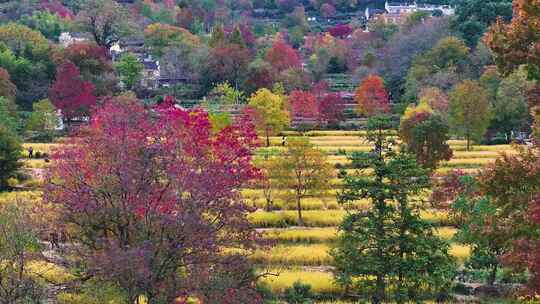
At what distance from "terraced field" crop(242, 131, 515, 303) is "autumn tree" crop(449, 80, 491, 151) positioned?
2.03 meters

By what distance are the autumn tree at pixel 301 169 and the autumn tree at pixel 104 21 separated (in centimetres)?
4476

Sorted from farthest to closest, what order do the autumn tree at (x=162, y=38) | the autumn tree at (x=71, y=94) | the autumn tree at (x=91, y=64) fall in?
the autumn tree at (x=162, y=38), the autumn tree at (x=91, y=64), the autumn tree at (x=71, y=94)

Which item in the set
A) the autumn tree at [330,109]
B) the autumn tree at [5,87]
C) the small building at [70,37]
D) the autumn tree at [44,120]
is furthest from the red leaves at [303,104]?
the small building at [70,37]

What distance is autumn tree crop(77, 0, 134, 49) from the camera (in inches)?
2672

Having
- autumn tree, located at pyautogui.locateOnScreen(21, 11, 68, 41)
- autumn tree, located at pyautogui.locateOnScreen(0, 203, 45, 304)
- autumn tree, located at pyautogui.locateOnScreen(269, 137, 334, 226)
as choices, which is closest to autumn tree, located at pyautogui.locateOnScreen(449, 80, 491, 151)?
autumn tree, located at pyautogui.locateOnScreen(269, 137, 334, 226)

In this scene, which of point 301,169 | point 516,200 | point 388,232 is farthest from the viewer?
point 301,169

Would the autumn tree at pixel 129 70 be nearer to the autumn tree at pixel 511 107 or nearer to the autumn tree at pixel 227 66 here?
the autumn tree at pixel 227 66

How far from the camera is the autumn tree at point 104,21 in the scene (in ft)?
223

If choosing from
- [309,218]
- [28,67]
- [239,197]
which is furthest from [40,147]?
[239,197]

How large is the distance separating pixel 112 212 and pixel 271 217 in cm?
1338

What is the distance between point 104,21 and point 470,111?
140 feet

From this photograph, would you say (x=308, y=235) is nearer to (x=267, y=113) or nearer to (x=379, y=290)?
(x=379, y=290)

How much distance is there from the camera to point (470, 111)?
39.6m

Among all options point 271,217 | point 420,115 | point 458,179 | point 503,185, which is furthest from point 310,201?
point 503,185
